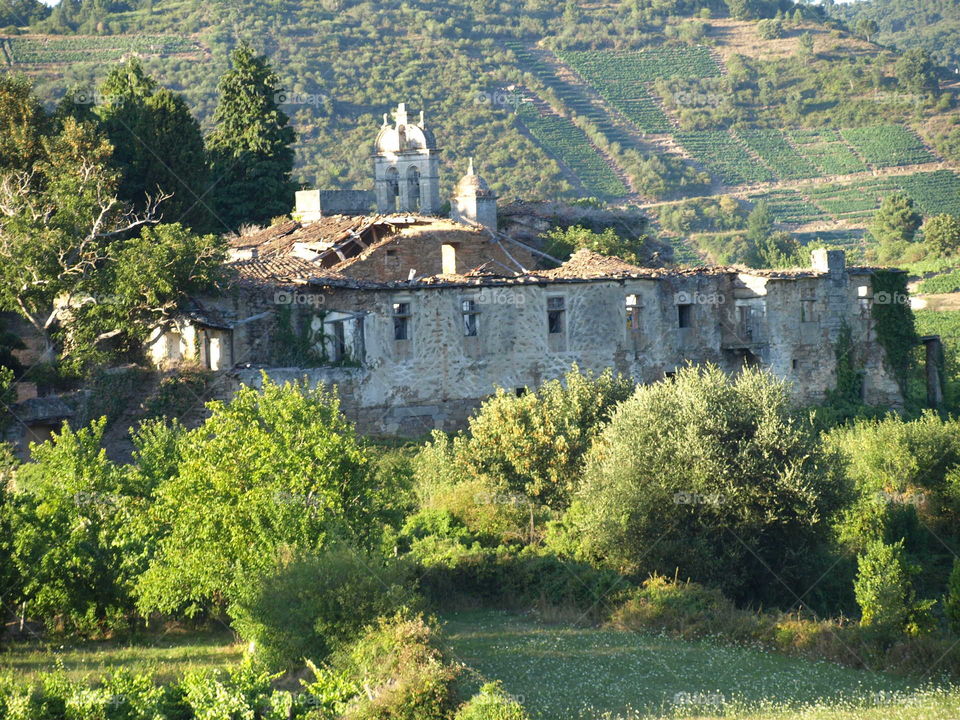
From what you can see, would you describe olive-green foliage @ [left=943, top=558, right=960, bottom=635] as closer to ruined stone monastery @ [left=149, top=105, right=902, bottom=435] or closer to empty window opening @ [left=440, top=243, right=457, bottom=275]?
ruined stone monastery @ [left=149, top=105, right=902, bottom=435]

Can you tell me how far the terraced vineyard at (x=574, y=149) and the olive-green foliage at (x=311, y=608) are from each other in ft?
279

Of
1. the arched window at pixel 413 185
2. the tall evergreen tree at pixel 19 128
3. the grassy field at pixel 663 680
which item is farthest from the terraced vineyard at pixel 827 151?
the grassy field at pixel 663 680

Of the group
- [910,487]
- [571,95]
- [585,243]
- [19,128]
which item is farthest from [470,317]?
[571,95]

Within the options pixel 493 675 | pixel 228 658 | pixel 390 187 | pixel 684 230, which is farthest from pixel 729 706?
pixel 684 230

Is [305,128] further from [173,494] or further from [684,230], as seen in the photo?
[173,494]

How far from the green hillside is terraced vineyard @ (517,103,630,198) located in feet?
0.69

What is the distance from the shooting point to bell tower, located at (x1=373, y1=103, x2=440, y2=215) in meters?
55.8

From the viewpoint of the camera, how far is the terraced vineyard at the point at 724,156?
378ft

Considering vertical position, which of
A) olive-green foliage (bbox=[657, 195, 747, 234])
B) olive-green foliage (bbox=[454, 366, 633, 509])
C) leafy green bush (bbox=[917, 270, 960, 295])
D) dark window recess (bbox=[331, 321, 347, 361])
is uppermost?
olive-green foliage (bbox=[657, 195, 747, 234])

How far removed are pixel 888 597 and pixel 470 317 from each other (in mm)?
15420

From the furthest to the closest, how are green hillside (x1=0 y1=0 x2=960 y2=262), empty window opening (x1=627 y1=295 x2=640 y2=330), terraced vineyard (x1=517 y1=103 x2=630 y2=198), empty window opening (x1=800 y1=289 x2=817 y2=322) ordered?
terraced vineyard (x1=517 y1=103 x2=630 y2=198), green hillside (x1=0 y1=0 x2=960 y2=262), empty window opening (x1=800 y1=289 x2=817 y2=322), empty window opening (x1=627 y1=295 x2=640 y2=330)

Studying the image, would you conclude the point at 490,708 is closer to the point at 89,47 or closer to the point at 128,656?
the point at 128,656

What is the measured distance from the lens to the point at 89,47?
112000 millimetres

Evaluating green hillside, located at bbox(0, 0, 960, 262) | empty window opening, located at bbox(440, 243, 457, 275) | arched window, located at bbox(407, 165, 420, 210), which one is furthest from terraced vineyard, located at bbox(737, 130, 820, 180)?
empty window opening, located at bbox(440, 243, 457, 275)
